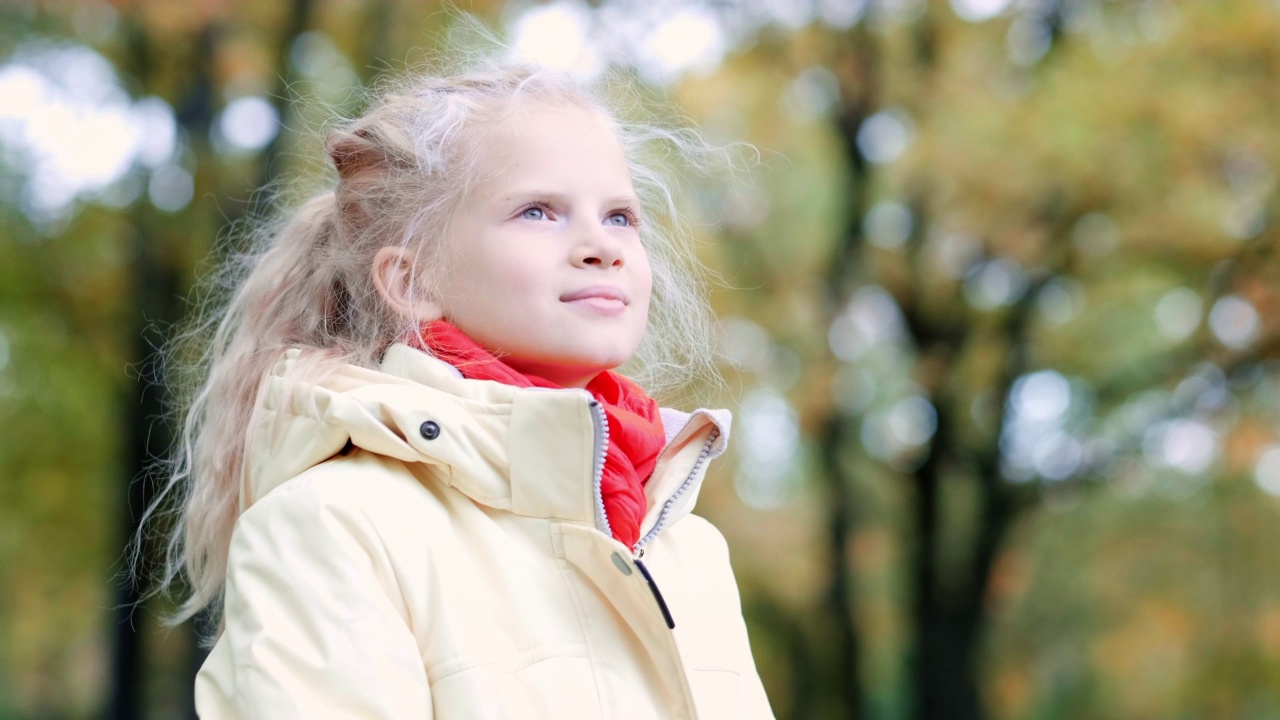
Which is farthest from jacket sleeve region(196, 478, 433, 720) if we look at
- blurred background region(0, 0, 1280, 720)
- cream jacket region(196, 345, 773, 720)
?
blurred background region(0, 0, 1280, 720)

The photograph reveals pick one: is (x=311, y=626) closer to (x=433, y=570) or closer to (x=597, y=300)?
(x=433, y=570)

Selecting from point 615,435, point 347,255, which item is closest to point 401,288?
point 347,255

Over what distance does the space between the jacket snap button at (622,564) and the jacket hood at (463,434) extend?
0.23ft

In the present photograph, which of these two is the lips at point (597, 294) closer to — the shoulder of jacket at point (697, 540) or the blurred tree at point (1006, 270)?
the shoulder of jacket at point (697, 540)

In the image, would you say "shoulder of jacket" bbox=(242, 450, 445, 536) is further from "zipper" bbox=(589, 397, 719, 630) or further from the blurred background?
the blurred background

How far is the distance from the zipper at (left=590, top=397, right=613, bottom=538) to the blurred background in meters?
5.36

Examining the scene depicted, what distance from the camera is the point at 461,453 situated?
69.1 inches

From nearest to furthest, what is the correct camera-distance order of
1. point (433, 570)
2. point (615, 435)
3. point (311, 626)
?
point (311, 626), point (433, 570), point (615, 435)

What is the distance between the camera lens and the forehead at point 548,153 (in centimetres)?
205

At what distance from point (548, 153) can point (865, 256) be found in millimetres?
8024

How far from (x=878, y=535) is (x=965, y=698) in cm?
178

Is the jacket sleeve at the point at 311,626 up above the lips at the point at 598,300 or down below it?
below

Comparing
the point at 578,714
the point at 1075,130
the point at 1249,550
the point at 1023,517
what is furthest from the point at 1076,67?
the point at 578,714

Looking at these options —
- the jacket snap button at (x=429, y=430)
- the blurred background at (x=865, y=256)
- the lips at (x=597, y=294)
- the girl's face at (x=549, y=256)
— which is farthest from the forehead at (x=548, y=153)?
the blurred background at (x=865, y=256)
